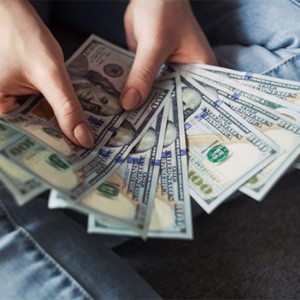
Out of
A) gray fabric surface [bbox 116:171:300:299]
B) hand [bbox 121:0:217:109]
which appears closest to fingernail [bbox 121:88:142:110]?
hand [bbox 121:0:217:109]

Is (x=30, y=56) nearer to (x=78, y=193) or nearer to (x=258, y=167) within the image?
(x=78, y=193)

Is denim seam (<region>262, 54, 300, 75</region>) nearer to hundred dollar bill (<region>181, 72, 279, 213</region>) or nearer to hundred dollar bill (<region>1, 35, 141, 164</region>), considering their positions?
hundred dollar bill (<region>181, 72, 279, 213</region>)

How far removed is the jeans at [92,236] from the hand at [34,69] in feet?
0.50

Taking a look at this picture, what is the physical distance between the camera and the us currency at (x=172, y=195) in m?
0.57

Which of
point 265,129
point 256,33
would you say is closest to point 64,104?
point 265,129

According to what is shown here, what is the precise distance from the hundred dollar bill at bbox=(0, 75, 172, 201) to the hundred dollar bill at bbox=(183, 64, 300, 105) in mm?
169

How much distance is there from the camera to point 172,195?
649 millimetres

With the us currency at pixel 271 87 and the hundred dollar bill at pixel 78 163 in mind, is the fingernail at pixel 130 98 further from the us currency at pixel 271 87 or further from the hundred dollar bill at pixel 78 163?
the us currency at pixel 271 87

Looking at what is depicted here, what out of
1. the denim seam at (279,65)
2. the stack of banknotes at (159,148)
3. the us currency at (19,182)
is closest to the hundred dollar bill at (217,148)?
the stack of banknotes at (159,148)

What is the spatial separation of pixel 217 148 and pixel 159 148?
0.32ft

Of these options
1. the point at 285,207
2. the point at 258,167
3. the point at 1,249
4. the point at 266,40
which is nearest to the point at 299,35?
the point at 266,40

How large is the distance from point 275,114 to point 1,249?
49 centimetres

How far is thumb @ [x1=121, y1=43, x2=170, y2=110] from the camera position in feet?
2.53

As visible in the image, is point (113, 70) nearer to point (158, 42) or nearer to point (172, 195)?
point (158, 42)
